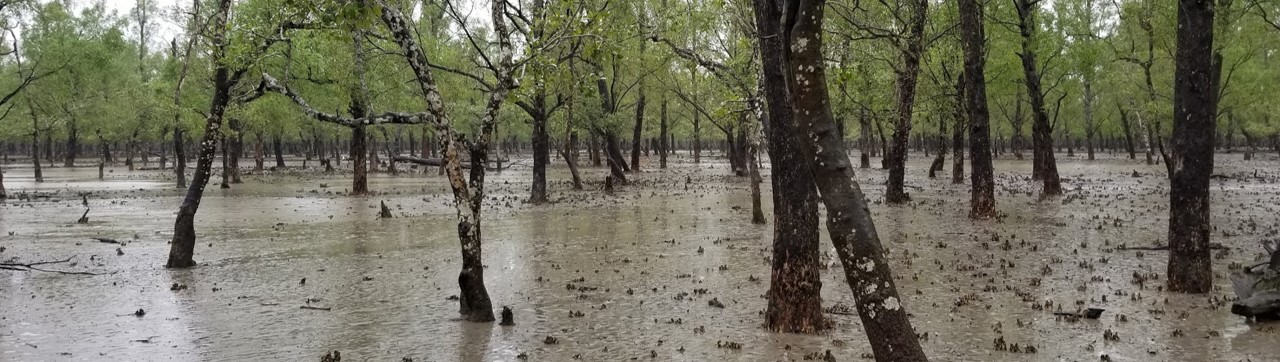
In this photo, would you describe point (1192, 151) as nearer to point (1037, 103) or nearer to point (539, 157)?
point (1037, 103)

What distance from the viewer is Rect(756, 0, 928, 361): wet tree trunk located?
5379 mm

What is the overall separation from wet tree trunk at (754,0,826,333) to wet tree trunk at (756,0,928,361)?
389cm

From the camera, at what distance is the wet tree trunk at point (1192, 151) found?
1097cm

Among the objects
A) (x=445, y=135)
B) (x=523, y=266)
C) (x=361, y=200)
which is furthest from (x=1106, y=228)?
(x=361, y=200)

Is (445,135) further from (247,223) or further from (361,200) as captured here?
(361,200)

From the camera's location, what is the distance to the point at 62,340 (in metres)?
10.2

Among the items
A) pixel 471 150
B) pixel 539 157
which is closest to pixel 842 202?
pixel 471 150

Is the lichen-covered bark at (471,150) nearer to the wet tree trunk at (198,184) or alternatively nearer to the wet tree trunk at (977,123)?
the wet tree trunk at (198,184)

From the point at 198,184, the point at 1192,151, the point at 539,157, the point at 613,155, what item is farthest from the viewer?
the point at 613,155

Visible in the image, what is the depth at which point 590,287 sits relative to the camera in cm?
1336

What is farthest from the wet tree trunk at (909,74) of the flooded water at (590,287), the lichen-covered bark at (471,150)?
the lichen-covered bark at (471,150)

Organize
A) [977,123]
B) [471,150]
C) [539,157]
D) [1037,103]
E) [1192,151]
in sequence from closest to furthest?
1. [1192,151]
2. [471,150]
3. [977,123]
4. [1037,103]
5. [539,157]

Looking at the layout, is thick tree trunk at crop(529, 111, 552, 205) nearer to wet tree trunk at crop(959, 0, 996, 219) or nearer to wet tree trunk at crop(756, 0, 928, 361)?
wet tree trunk at crop(959, 0, 996, 219)

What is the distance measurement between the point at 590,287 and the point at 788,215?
15.7ft
